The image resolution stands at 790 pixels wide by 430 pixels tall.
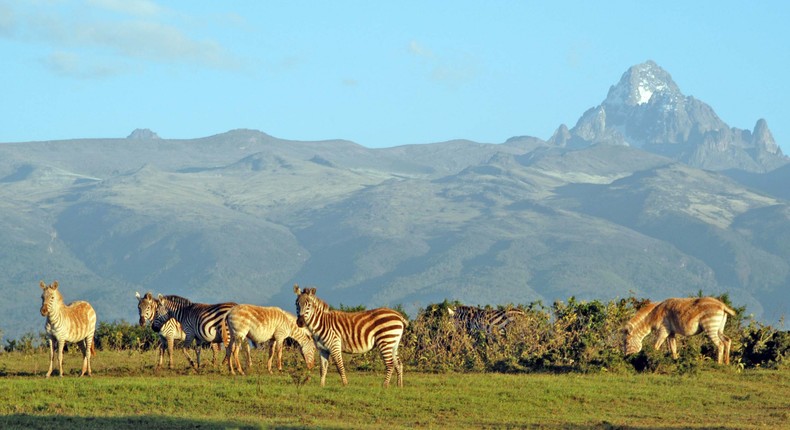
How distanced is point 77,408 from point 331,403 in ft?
16.6

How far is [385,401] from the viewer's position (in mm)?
25469

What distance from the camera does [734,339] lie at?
3453 centimetres

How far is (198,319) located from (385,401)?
→ 24.2 feet

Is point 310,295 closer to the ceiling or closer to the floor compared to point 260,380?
closer to the ceiling

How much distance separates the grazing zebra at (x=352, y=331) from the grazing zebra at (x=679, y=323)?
756cm

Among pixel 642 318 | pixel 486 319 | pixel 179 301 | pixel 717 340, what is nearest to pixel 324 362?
pixel 179 301

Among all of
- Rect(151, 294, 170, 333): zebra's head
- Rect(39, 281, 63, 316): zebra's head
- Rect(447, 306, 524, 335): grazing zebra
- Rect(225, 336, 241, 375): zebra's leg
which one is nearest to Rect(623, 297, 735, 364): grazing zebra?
Rect(447, 306, 524, 335): grazing zebra

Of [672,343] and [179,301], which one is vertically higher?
[179,301]

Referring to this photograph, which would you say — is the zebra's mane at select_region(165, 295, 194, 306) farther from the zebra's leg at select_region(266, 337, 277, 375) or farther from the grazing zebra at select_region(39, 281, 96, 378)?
the zebra's leg at select_region(266, 337, 277, 375)

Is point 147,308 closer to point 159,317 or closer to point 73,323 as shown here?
point 159,317

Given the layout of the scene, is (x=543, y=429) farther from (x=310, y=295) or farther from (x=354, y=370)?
(x=354, y=370)

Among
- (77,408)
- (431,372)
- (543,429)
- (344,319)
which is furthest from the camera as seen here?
(431,372)

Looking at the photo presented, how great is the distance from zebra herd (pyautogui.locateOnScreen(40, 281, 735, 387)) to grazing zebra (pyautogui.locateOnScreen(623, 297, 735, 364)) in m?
0.03

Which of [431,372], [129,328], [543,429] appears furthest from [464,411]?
[129,328]
